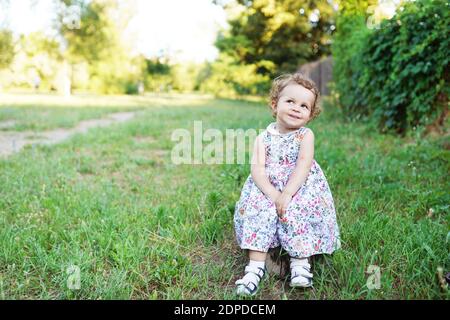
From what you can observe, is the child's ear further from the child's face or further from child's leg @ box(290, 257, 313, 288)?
child's leg @ box(290, 257, 313, 288)

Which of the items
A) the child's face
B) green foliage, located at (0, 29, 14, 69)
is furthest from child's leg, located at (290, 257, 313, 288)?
green foliage, located at (0, 29, 14, 69)

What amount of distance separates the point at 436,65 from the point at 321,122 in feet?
10.4

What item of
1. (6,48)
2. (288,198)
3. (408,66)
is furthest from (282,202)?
(6,48)

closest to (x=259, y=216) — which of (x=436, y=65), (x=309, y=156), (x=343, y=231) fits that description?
(x=309, y=156)

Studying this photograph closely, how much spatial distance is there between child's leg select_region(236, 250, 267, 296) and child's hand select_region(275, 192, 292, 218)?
0.24m

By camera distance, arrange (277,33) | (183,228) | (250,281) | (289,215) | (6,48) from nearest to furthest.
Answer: (250,281) → (289,215) → (183,228) → (6,48) → (277,33)

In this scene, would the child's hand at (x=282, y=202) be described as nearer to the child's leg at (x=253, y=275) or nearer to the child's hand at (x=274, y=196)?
the child's hand at (x=274, y=196)

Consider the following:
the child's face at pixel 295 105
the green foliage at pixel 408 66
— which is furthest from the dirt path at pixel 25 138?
the green foliage at pixel 408 66

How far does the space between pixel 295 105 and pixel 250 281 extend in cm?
102

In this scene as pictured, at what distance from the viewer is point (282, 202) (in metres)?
2.07

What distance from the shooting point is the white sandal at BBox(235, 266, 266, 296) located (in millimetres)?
1856

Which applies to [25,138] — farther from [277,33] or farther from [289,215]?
[277,33]

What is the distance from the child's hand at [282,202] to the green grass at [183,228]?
0.35 meters
